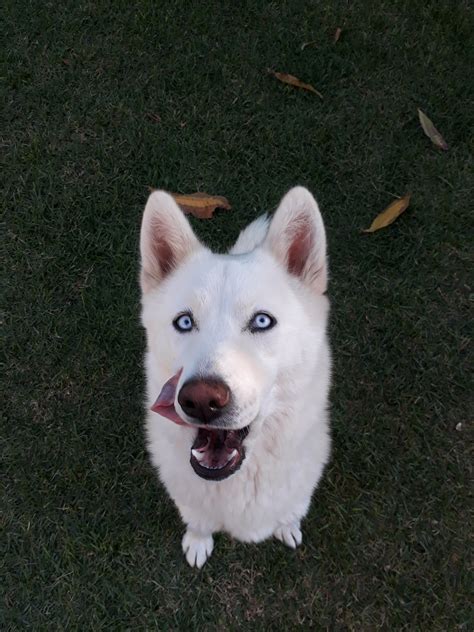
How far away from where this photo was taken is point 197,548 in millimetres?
3193

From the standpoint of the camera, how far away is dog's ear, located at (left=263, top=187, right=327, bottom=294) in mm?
2283

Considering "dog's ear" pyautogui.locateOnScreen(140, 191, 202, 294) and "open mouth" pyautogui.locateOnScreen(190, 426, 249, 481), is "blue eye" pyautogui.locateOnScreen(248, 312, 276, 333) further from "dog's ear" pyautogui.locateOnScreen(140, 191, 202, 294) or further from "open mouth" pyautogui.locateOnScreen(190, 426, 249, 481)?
"dog's ear" pyautogui.locateOnScreen(140, 191, 202, 294)

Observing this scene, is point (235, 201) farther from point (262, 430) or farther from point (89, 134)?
point (262, 430)

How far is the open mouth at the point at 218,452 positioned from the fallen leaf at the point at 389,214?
92.4 inches

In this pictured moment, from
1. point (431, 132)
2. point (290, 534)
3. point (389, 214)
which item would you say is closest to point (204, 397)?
point (290, 534)

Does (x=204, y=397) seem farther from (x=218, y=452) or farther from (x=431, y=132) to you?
(x=431, y=132)

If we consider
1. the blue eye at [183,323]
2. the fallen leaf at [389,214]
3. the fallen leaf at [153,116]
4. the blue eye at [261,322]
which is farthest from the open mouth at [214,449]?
the fallen leaf at [153,116]

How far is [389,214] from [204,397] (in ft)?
8.89

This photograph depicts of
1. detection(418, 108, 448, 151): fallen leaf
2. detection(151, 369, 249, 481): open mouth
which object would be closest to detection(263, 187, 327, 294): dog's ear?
detection(151, 369, 249, 481): open mouth

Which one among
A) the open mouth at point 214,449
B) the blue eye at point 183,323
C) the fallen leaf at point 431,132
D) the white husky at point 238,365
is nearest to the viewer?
the white husky at point 238,365

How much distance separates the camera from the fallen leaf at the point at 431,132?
4141 millimetres

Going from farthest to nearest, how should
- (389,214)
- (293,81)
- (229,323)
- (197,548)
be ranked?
(293,81) → (389,214) → (197,548) → (229,323)

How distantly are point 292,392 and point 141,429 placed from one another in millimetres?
1644

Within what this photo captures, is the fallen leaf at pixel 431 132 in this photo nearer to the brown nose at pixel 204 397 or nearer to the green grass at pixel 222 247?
the green grass at pixel 222 247
